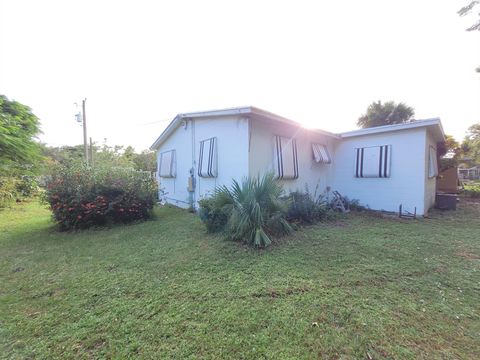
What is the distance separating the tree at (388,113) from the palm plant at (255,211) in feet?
62.0

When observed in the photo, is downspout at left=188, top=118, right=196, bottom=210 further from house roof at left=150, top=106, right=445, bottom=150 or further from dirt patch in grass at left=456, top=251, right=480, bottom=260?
dirt patch in grass at left=456, top=251, right=480, bottom=260

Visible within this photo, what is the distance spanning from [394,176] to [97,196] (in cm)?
892

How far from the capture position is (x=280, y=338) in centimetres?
194

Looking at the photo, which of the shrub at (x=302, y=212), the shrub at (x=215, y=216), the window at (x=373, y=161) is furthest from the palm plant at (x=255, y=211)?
the window at (x=373, y=161)

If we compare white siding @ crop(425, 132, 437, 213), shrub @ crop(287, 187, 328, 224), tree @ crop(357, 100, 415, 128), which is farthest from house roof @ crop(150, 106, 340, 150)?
tree @ crop(357, 100, 415, 128)

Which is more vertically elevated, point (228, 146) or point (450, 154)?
point (450, 154)

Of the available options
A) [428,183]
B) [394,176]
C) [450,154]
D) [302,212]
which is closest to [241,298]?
[302,212]

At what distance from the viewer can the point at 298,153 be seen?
741 cm

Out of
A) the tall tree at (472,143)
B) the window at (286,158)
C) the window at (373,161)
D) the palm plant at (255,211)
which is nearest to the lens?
the palm plant at (255,211)

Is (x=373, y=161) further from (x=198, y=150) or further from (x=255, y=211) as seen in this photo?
(x=198, y=150)

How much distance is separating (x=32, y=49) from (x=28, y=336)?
8940 millimetres

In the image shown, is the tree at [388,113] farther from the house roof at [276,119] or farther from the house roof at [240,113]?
the house roof at [240,113]

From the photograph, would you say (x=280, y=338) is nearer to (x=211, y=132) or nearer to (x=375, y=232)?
(x=375, y=232)

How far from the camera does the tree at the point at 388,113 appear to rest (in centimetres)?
1895
